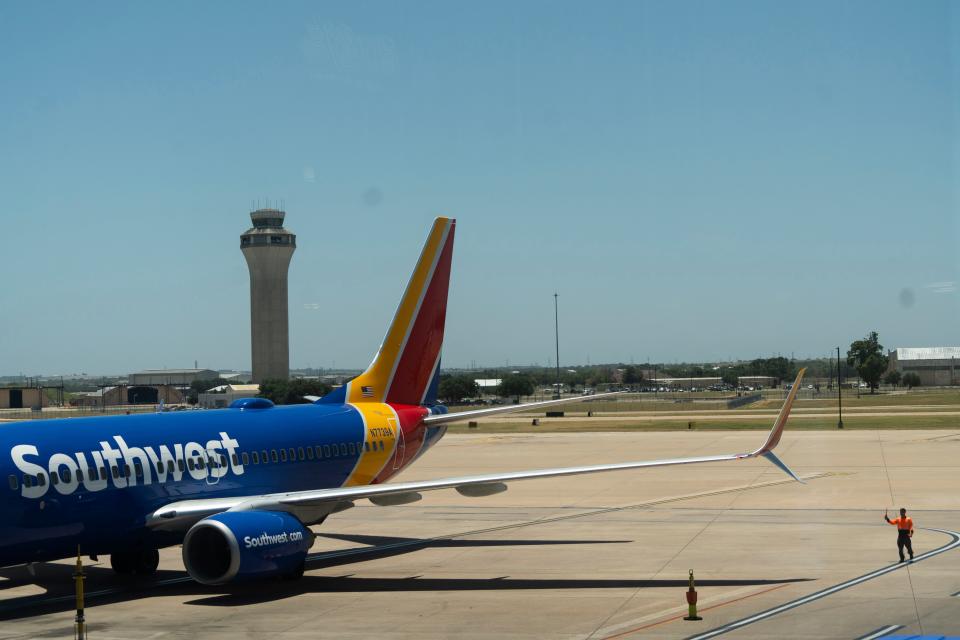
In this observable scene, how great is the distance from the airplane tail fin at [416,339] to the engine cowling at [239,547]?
32.5 feet

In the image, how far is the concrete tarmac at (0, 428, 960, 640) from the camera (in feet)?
72.7

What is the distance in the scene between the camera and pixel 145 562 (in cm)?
2898

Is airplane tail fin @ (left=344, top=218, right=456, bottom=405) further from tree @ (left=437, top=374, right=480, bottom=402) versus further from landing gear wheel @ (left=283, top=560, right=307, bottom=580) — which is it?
tree @ (left=437, top=374, right=480, bottom=402)

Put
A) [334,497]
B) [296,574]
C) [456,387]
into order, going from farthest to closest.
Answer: [456,387]
[296,574]
[334,497]

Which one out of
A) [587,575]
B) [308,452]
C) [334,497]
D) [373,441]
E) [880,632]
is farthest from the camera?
[373,441]

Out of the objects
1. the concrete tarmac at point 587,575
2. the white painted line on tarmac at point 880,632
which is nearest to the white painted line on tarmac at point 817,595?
the concrete tarmac at point 587,575

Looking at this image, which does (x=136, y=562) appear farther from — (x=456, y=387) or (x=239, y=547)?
(x=456, y=387)

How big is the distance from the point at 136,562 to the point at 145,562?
0.23 meters

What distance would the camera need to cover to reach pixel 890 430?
82.9 metres

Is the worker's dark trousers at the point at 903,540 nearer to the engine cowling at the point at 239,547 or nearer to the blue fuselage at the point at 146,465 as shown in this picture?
the blue fuselage at the point at 146,465

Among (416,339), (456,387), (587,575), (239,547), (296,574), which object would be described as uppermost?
(416,339)

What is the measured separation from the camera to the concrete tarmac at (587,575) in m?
22.2

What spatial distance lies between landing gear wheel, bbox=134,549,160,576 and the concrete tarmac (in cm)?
39

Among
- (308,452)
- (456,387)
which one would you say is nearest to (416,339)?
(308,452)
